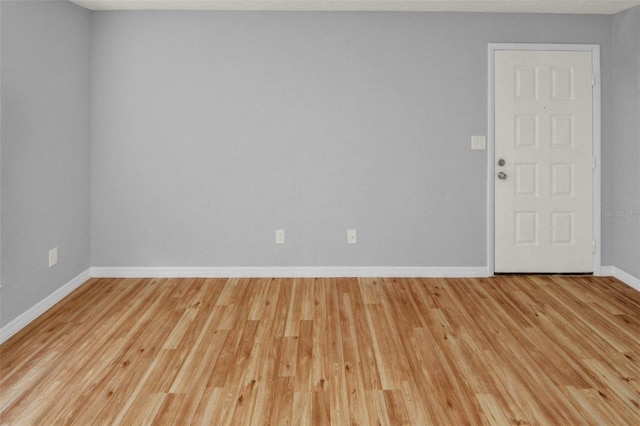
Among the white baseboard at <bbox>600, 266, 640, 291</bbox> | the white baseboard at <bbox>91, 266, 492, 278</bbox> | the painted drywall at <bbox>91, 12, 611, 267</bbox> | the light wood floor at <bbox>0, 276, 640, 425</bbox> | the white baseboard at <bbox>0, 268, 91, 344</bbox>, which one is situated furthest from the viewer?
the white baseboard at <bbox>91, 266, 492, 278</bbox>

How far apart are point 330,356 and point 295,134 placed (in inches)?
84.7

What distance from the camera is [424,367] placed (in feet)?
8.38

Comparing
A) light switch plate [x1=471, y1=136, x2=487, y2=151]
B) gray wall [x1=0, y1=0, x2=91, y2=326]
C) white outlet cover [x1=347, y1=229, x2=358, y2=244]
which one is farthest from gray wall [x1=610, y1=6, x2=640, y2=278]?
gray wall [x1=0, y1=0, x2=91, y2=326]

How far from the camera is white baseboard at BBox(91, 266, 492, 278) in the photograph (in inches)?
168

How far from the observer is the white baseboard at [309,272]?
4.27 meters

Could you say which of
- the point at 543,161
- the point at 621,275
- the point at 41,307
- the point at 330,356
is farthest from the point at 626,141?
the point at 41,307

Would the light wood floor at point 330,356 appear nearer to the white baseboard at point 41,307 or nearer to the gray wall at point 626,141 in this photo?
the white baseboard at point 41,307

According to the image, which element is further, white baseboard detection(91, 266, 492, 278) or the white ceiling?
white baseboard detection(91, 266, 492, 278)

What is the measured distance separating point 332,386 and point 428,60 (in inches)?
117

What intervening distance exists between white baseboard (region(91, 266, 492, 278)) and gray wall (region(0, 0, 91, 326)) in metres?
0.70

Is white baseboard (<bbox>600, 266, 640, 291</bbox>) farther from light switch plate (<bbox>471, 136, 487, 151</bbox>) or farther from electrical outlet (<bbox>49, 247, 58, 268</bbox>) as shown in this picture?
electrical outlet (<bbox>49, 247, 58, 268</bbox>)

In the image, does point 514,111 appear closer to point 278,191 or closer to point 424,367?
point 278,191

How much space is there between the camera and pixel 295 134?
4.20 m

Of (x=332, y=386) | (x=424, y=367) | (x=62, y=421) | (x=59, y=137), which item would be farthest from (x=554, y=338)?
(x=59, y=137)
